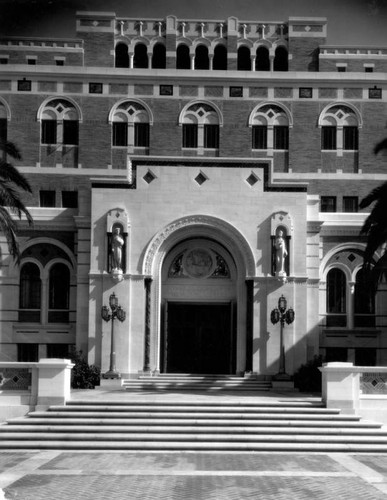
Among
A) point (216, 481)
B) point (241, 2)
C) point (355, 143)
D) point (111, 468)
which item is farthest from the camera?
point (355, 143)

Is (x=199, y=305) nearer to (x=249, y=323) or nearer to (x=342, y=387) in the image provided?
(x=249, y=323)

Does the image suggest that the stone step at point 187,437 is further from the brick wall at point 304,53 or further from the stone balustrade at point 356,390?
the brick wall at point 304,53

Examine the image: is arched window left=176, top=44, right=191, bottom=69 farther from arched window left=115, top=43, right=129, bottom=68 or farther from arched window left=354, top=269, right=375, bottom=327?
arched window left=354, top=269, right=375, bottom=327

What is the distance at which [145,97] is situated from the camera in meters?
42.6

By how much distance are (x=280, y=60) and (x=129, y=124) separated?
28.6 feet

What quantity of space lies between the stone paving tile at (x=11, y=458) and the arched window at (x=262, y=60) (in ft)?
92.9

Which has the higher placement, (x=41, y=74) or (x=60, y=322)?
(x=41, y=74)

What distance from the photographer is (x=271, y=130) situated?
4262cm

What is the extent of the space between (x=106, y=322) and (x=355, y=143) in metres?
16.8

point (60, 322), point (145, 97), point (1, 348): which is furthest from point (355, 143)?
point (1, 348)

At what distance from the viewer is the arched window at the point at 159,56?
44094mm

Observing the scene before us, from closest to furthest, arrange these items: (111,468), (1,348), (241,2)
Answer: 1. (111,468)
2. (241,2)
3. (1,348)

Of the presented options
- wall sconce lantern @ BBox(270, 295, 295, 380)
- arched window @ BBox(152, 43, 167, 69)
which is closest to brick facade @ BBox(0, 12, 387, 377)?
arched window @ BBox(152, 43, 167, 69)

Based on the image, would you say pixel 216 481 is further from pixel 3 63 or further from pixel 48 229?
pixel 3 63
